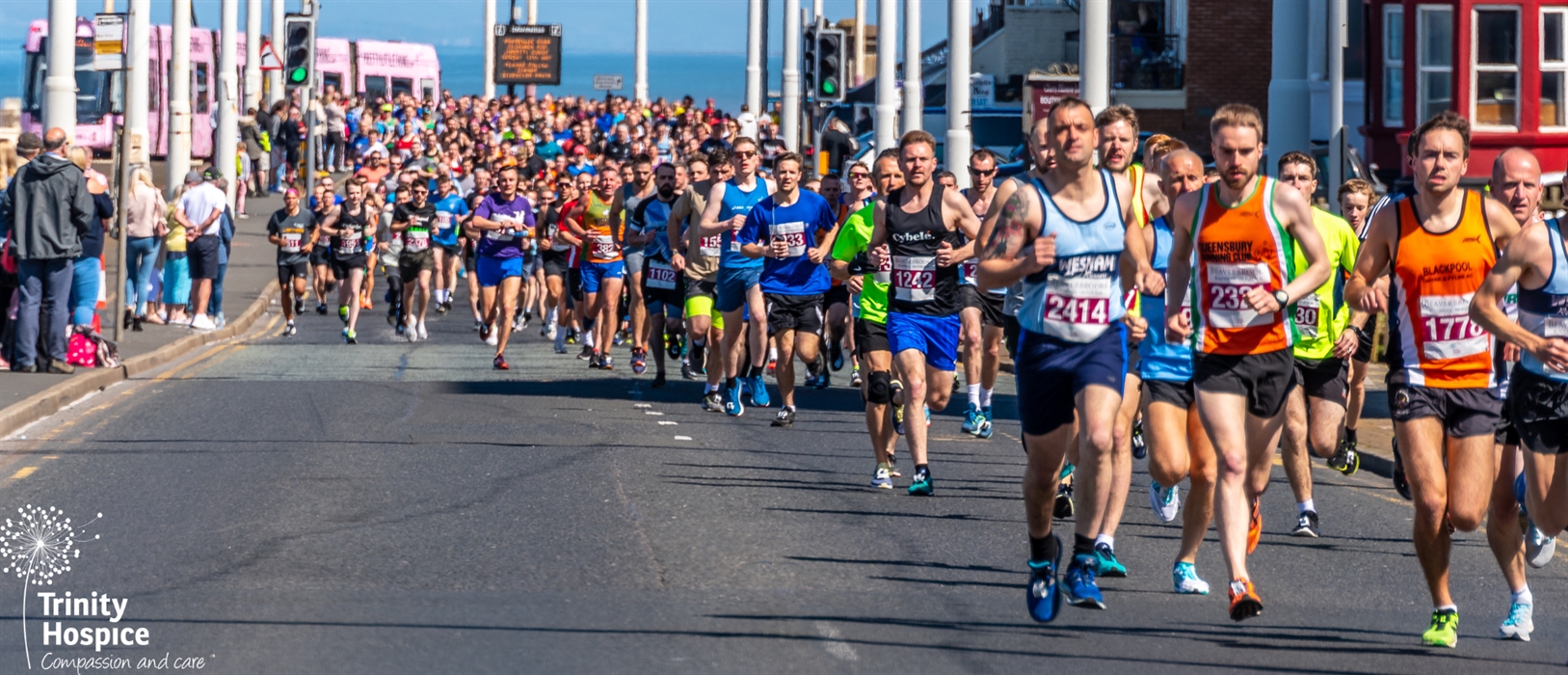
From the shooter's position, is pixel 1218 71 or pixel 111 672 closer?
pixel 111 672

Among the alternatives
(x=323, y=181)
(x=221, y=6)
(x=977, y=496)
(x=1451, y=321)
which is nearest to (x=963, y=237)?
(x=977, y=496)

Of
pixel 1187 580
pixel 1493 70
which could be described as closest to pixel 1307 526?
pixel 1187 580

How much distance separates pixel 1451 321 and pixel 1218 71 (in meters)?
37.9

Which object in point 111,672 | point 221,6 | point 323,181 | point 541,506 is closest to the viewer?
point 111,672

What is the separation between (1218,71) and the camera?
44.1 m

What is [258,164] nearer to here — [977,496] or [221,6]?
[221,6]

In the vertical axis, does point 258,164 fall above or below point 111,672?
above

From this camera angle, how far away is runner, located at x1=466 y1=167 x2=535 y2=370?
814 inches

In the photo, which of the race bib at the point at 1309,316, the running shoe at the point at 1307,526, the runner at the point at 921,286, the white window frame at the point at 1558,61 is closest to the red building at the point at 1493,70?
the white window frame at the point at 1558,61

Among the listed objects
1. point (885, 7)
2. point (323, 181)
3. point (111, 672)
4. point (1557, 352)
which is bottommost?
point (111, 672)

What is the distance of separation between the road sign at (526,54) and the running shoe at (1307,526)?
70214 millimetres

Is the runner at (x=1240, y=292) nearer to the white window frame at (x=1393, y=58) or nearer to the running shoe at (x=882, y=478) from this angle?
the running shoe at (x=882, y=478)

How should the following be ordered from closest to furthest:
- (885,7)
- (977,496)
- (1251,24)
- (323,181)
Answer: (977,496)
(323,181)
(885,7)
(1251,24)

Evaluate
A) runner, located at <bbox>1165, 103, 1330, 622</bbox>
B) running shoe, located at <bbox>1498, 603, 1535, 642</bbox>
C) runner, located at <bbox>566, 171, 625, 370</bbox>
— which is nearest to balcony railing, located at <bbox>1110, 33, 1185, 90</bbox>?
runner, located at <bbox>566, 171, 625, 370</bbox>
